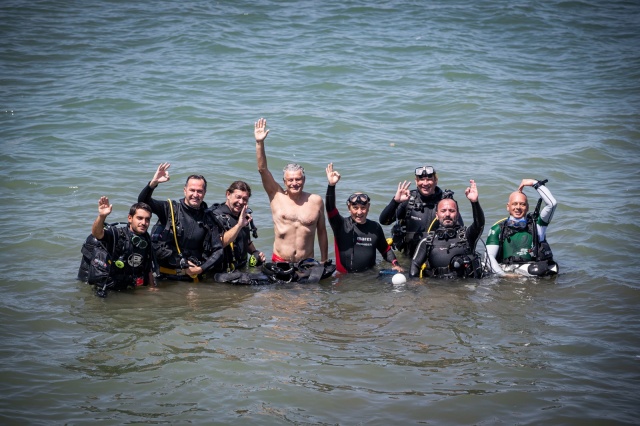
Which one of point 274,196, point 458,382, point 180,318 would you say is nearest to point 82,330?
point 180,318

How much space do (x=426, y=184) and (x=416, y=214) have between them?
412 millimetres

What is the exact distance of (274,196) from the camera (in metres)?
8.77

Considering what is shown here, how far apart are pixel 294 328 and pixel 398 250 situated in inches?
129

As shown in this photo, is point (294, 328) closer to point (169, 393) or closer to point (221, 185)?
point (169, 393)

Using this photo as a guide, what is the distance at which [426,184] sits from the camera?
9164mm

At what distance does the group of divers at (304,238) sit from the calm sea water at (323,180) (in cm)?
24

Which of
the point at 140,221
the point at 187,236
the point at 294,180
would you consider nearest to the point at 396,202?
the point at 294,180

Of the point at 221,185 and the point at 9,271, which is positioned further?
the point at 221,185

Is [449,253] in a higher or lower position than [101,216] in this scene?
lower

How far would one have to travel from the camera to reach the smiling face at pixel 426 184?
913 cm

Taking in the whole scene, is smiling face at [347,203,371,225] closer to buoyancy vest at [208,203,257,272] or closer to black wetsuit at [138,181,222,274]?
buoyancy vest at [208,203,257,272]

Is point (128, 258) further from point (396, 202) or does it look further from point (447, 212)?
Answer: point (447, 212)

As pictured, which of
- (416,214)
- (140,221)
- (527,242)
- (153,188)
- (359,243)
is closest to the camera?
(140,221)

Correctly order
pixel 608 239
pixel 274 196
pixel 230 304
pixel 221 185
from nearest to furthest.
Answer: pixel 230 304, pixel 274 196, pixel 608 239, pixel 221 185
